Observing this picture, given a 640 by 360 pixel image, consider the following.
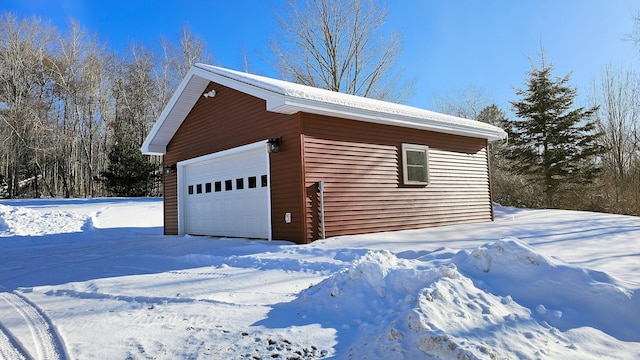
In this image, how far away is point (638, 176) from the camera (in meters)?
17.3

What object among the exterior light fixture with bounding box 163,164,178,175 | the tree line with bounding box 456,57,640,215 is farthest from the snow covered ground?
the tree line with bounding box 456,57,640,215

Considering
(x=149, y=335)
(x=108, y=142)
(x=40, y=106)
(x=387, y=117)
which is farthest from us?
(x=108, y=142)

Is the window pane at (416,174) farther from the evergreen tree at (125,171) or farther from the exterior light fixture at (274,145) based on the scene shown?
the evergreen tree at (125,171)

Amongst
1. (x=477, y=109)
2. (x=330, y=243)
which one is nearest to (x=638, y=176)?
(x=477, y=109)

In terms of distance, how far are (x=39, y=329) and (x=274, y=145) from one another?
547 centimetres

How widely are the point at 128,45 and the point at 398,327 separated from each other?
108 feet

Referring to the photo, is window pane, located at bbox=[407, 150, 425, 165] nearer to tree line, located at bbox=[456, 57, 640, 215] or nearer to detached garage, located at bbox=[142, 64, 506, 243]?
detached garage, located at bbox=[142, 64, 506, 243]

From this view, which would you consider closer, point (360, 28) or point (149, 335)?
point (149, 335)

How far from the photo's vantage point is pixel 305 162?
7691 mm

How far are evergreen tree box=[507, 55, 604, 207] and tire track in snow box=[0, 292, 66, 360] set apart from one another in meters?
21.1

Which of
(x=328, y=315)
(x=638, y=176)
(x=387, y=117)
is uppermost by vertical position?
(x=387, y=117)

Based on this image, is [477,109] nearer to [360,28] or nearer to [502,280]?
[360,28]

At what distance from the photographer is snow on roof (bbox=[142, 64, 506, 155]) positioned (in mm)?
7441

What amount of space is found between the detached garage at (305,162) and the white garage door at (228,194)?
3 centimetres
